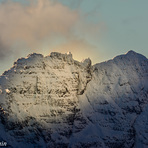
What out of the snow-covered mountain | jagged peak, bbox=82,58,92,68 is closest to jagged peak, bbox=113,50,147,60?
the snow-covered mountain

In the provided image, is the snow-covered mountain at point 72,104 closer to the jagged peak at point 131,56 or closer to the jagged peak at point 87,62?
the jagged peak at point 87,62

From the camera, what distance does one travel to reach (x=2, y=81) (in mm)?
166125

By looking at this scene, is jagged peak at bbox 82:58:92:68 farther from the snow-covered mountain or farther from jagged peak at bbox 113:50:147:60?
jagged peak at bbox 113:50:147:60

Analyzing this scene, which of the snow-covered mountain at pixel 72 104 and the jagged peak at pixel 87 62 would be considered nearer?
the snow-covered mountain at pixel 72 104

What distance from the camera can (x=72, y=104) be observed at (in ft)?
548

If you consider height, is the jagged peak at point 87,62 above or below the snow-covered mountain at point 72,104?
above

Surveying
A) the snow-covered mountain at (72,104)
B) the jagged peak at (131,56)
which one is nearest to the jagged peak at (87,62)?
the snow-covered mountain at (72,104)

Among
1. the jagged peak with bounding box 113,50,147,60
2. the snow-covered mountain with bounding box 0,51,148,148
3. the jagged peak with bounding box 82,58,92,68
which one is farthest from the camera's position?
the jagged peak with bounding box 113,50,147,60

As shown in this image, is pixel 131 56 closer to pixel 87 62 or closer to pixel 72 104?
pixel 87 62

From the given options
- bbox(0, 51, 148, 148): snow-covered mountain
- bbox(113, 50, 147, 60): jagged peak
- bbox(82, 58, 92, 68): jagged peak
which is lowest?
bbox(0, 51, 148, 148): snow-covered mountain

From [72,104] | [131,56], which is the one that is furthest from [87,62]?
[72,104]

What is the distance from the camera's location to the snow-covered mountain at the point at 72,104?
159625mm

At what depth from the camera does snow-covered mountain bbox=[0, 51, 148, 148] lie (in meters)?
160

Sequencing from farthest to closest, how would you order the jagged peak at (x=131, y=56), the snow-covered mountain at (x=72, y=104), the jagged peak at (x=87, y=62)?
1. the jagged peak at (x=131, y=56)
2. the jagged peak at (x=87, y=62)
3. the snow-covered mountain at (x=72, y=104)
